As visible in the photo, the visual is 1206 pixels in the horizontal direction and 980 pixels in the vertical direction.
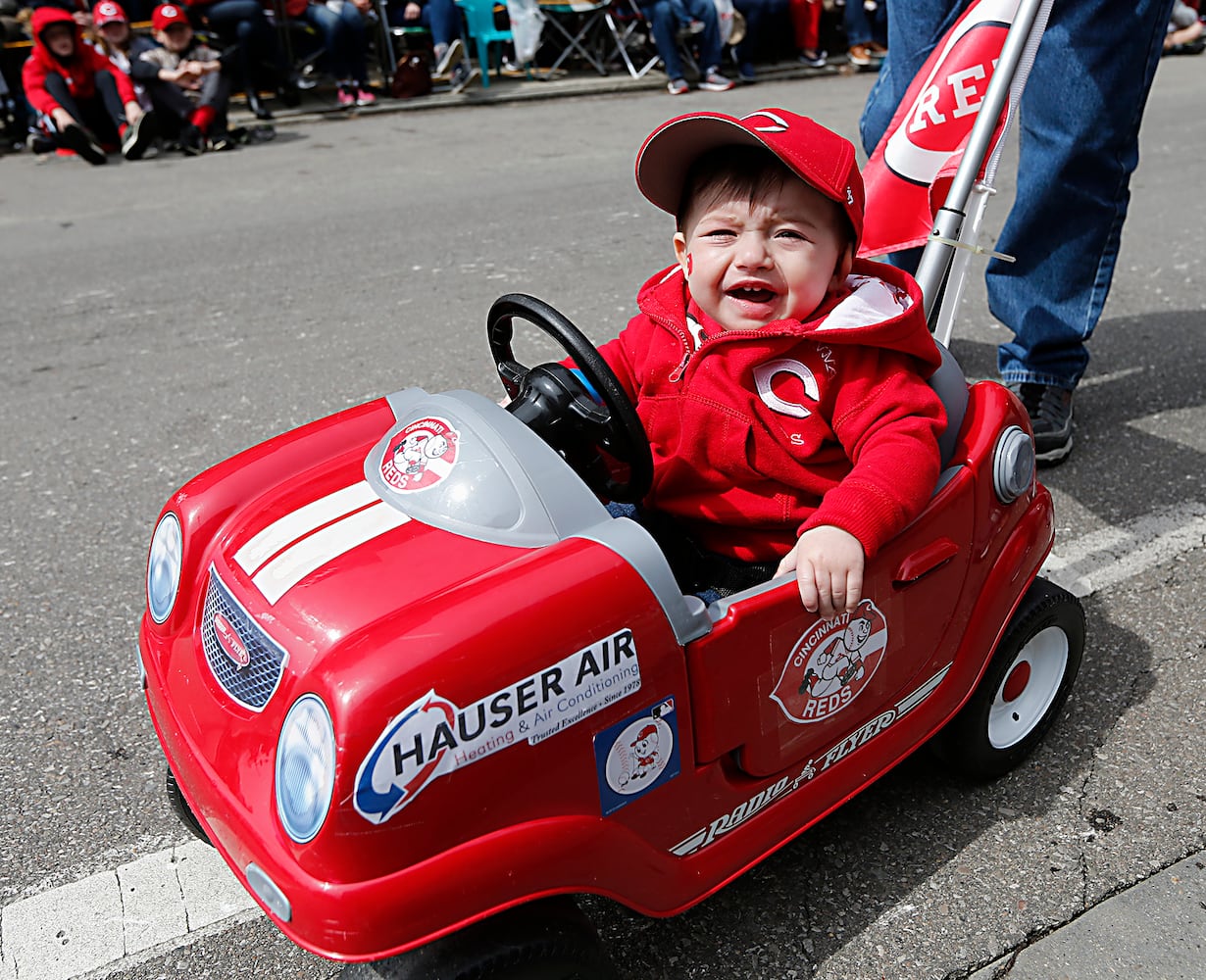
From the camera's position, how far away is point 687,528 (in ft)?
6.65

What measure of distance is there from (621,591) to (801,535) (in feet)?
1.15

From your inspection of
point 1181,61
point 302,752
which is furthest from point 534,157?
point 1181,61

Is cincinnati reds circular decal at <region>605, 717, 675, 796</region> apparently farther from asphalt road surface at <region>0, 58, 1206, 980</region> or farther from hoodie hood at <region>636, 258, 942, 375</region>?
hoodie hood at <region>636, 258, 942, 375</region>

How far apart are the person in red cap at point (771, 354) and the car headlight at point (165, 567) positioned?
814 millimetres

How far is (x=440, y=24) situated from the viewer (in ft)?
33.2


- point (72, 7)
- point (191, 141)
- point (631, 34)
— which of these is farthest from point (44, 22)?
point (631, 34)

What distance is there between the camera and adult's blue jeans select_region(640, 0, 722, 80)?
10.0 metres

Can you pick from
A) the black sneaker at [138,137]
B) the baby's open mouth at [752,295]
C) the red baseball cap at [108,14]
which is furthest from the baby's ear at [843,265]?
the red baseball cap at [108,14]

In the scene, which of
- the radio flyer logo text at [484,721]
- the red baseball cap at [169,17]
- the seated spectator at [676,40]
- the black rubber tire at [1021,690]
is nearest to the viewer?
the radio flyer logo text at [484,721]

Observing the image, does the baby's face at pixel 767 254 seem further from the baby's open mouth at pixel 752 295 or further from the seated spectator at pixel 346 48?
the seated spectator at pixel 346 48

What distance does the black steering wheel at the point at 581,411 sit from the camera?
1680mm

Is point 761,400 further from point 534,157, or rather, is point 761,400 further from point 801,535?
point 534,157

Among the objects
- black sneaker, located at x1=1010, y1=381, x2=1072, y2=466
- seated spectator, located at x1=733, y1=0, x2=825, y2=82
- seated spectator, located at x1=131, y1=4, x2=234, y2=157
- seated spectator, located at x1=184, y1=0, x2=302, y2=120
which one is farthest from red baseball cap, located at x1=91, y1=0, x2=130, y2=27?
black sneaker, located at x1=1010, y1=381, x2=1072, y2=466

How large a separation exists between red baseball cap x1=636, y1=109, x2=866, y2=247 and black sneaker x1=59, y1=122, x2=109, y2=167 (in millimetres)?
6703
